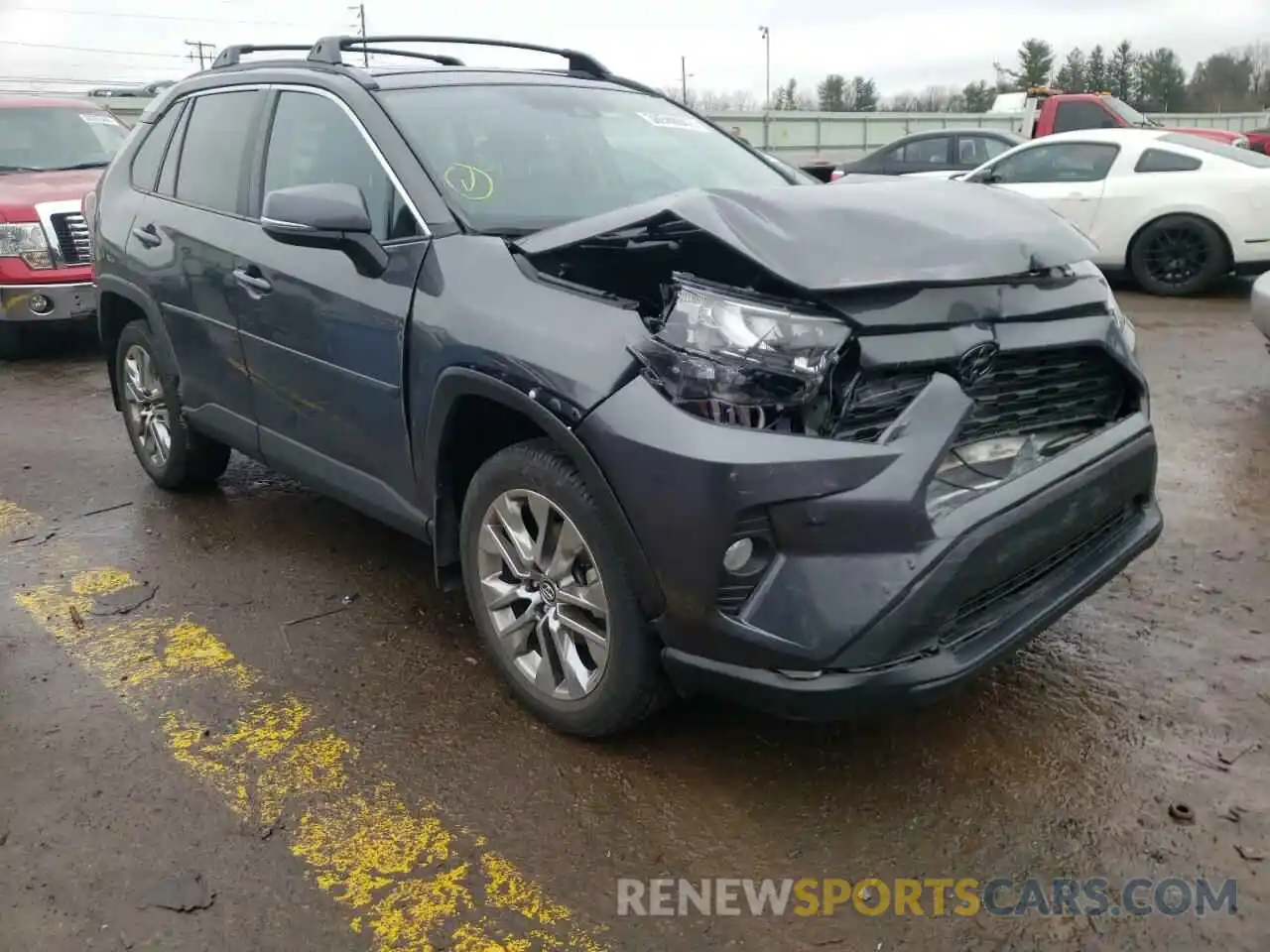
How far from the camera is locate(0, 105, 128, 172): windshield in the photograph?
344 inches

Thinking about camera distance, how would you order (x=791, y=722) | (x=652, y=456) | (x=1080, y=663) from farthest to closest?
1. (x=1080, y=663)
2. (x=791, y=722)
3. (x=652, y=456)

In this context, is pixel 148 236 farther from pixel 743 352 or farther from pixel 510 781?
pixel 743 352

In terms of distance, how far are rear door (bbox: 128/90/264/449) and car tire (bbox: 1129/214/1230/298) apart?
26.1 ft

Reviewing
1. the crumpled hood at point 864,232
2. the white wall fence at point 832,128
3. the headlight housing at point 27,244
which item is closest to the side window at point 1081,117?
the white wall fence at point 832,128

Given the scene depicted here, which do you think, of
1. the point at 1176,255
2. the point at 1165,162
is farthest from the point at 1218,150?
the point at 1176,255

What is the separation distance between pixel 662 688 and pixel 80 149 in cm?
843

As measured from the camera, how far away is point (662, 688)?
2719mm

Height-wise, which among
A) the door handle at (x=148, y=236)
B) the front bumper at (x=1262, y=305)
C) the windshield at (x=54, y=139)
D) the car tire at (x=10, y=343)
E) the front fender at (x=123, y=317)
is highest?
the windshield at (x=54, y=139)

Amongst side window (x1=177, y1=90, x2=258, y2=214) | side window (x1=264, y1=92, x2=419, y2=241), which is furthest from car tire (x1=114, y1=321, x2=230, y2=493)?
side window (x1=264, y1=92, x2=419, y2=241)

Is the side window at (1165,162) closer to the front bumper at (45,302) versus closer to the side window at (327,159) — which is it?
the side window at (327,159)

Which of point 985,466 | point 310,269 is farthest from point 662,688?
point 310,269

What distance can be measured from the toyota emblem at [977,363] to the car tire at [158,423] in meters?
3.39

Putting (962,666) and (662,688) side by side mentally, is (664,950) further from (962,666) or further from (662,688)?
(962,666)

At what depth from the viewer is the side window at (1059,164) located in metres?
9.70
